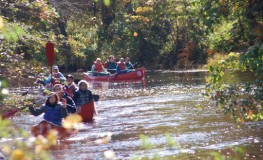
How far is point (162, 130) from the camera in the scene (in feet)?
40.7

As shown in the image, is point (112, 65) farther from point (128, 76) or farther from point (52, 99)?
point (52, 99)

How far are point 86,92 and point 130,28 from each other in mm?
24164

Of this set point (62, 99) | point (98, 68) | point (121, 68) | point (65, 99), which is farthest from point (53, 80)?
point (98, 68)

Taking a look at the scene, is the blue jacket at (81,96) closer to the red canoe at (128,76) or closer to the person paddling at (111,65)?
the red canoe at (128,76)

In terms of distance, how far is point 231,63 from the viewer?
6.84m

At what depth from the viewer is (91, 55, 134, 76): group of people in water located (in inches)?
1153

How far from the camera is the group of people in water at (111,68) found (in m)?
29.3

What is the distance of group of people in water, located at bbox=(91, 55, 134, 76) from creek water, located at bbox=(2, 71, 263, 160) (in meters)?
8.40

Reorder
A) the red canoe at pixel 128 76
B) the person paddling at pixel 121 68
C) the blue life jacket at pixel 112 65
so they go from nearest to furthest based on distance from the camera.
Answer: the red canoe at pixel 128 76
the person paddling at pixel 121 68
the blue life jacket at pixel 112 65

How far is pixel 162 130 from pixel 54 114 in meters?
2.54

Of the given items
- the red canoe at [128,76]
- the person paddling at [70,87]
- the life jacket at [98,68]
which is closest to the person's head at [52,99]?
the person paddling at [70,87]

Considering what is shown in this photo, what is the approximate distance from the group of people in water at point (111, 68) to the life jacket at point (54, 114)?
1647 centimetres

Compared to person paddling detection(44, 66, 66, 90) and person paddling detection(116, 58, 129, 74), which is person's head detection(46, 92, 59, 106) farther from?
person paddling detection(116, 58, 129, 74)

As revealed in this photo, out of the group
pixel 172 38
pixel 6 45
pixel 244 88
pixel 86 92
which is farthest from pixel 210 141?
pixel 172 38
